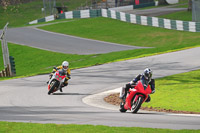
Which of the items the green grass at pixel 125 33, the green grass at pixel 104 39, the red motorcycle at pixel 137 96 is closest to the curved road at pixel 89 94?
the red motorcycle at pixel 137 96

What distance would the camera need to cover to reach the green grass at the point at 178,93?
1631cm

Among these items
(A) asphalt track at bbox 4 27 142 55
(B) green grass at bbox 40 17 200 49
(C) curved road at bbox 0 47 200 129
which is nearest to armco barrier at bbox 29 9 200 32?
(B) green grass at bbox 40 17 200 49

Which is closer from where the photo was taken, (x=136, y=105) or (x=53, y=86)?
(x=136, y=105)

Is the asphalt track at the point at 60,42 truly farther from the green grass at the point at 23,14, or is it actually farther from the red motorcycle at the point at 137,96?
the green grass at the point at 23,14

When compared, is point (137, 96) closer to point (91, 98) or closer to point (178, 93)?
point (178, 93)

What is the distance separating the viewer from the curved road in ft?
43.1

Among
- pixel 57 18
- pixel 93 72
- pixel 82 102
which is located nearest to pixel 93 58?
pixel 93 72

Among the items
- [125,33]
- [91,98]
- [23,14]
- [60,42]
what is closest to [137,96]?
[91,98]

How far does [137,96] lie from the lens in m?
14.8

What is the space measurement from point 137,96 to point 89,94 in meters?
5.70

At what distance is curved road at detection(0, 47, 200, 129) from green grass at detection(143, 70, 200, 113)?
148 cm

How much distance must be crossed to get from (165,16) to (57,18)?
48.6 feet

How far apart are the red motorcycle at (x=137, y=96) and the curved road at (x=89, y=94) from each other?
34 centimetres

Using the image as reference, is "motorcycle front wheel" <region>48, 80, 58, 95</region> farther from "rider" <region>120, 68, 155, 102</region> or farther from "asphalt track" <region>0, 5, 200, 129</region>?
"rider" <region>120, 68, 155, 102</region>
